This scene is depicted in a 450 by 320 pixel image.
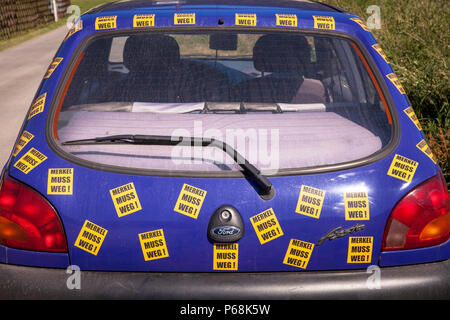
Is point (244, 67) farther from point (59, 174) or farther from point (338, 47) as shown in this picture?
point (59, 174)

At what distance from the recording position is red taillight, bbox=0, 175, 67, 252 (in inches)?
83.6

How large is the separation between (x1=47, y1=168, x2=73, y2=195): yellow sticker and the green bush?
3586 mm

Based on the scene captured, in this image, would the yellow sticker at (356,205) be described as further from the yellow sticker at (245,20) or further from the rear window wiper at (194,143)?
the yellow sticker at (245,20)

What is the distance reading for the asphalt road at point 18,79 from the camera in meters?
7.45

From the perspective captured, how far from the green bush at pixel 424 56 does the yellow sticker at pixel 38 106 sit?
11.4 ft

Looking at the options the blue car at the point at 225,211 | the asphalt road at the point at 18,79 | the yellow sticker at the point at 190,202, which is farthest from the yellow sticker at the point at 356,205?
the asphalt road at the point at 18,79

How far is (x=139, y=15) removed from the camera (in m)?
2.70

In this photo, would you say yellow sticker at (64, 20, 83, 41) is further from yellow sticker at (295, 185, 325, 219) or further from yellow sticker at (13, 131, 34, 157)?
yellow sticker at (295, 185, 325, 219)

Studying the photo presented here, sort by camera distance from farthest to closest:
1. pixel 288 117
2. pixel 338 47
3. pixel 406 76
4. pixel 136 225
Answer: pixel 406 76 → pixel 338 47 → pixel 288 117 → pixel 136 225

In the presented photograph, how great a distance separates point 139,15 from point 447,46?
4.80 m

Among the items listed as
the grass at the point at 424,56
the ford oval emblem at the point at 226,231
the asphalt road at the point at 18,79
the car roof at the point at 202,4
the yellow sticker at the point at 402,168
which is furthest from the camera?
the asphalt road at the point at 18,79

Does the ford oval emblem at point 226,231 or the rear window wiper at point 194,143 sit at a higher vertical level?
the rear window wiper at point 194,143

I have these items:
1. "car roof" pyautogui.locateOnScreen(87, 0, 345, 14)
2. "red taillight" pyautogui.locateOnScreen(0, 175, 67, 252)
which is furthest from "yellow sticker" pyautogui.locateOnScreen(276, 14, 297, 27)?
"red taillight" pyautogui.locateOnScreen(0, 175, 67, 252)
